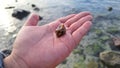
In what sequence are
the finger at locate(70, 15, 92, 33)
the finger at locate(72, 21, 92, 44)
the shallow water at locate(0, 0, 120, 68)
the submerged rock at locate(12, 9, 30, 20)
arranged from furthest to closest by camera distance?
the submerged rock at locate(12, 9, 30, 20) < the shallow water at locate(0, 0, 120, 68) < the finger at locate(70, 15, 92, 33) < the finger at locate(72, 21, 92, 44)

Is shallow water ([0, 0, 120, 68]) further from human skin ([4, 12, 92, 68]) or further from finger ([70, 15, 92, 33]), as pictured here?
human skin ([4, 12, 92, 68])

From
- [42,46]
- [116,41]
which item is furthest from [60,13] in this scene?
[42,46]

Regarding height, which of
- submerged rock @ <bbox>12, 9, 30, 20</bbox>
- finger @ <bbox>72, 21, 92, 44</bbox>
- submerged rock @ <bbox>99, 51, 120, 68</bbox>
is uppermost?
finger @ <bbox>72, 21, 92, 44</bbox>

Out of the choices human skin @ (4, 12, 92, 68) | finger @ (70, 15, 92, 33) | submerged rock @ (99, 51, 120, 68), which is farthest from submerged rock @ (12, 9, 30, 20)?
finger @ (70, 15, 92, 33)

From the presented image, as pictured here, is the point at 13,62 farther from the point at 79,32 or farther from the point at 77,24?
the point at 77,24

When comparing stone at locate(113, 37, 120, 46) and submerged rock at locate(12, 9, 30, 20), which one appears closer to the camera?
stone at locate(113, 37, 120, 46)

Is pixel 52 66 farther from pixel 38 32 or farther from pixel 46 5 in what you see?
pixel 46 5

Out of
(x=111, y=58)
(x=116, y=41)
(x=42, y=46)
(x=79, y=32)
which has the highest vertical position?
(x=79, y=32)

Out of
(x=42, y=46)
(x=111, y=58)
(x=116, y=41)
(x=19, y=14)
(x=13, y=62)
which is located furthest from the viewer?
(x=19, y=14)
